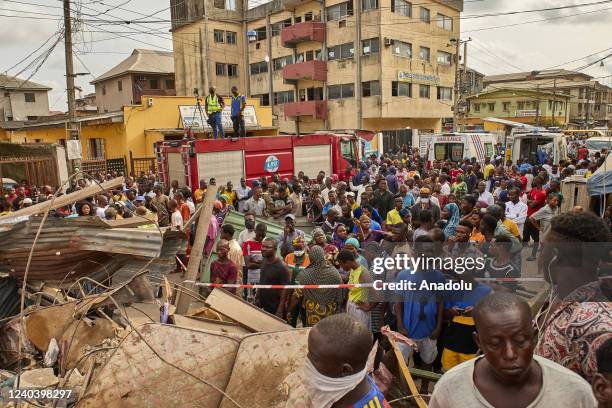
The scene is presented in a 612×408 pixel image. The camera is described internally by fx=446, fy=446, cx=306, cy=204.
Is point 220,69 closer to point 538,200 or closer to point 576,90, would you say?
point 538,200

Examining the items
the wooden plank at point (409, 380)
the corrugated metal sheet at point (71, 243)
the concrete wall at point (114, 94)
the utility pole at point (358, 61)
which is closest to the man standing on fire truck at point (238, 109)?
the corrugated metal sheet at point (71, 243)

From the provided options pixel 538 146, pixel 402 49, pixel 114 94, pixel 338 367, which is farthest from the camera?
pixel 114 94

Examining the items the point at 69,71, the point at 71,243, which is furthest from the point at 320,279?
the point at 69,71

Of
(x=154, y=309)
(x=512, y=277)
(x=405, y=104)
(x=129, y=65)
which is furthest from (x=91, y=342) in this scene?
(x=129, y=65)

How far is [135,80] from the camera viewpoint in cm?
3619

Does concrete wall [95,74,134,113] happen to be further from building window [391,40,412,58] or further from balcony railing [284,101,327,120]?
building window [391,40,412,58]

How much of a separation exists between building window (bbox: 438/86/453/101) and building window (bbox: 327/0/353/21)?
10153mm

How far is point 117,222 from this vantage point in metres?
3.79

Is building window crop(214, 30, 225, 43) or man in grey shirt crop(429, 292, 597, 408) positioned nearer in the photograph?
man in grey shirt crop(429, 292, 597, 408)

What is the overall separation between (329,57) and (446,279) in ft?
107

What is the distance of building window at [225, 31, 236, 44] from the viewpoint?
1535 inches

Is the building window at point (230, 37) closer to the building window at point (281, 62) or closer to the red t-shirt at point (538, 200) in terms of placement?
the building window at point (281, 62)

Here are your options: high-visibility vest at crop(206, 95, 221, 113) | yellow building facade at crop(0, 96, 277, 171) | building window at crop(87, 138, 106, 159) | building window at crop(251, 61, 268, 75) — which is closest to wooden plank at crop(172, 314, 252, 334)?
high-visibility vest at crop(206, 95, 221, 113)

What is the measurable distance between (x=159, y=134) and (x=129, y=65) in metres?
19.1
